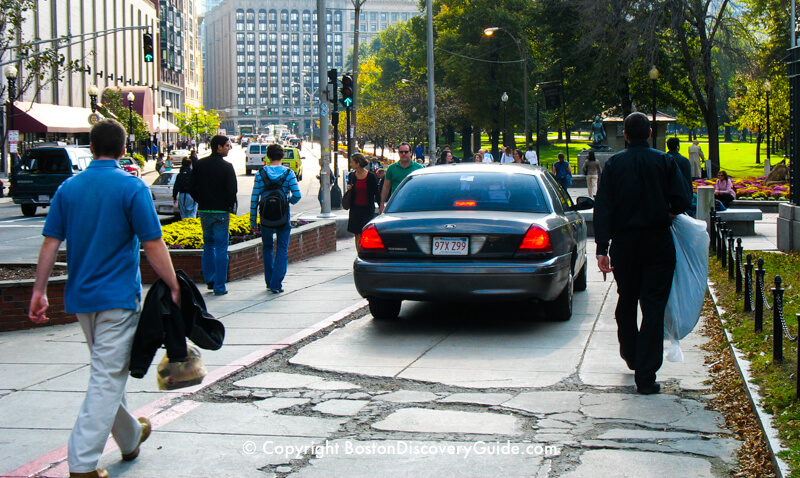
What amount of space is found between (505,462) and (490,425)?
697 mm

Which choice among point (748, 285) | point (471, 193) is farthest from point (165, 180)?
point (748, 285)

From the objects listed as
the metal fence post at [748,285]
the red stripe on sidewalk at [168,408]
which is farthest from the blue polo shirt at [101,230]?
the metal fence post at [748,285]

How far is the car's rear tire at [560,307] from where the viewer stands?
8812 mm

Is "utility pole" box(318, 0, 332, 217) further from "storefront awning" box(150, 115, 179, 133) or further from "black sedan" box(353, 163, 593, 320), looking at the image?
"storefront awning" box(150, 115, 179, 133)

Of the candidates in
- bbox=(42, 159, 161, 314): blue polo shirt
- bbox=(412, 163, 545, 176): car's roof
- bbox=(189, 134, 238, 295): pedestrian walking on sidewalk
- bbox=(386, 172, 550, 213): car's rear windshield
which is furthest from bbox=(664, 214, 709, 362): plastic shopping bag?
bbox=(189, 134, 238, 295): pedestrian walking on sidewalk

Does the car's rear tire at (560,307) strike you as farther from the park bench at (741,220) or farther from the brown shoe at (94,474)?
the park bench at (741,220)

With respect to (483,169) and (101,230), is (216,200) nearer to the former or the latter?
(483,169)

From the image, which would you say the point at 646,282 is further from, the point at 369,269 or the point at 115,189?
the point at 115,189

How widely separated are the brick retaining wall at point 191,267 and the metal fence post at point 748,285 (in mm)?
6457

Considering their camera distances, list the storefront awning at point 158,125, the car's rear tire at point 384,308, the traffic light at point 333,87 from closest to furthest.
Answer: the car's rear tire at point 384,308
the traffic light at point 333,87
the storefront awning at point 158,125

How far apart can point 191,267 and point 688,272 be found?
23.4 ft

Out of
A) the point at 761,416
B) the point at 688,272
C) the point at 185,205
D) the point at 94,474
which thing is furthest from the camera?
the point at 185,205

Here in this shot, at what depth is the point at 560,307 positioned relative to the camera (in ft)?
29.1

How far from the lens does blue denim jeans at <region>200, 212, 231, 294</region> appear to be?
10758 millimetres
